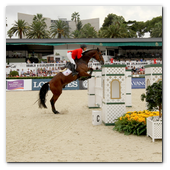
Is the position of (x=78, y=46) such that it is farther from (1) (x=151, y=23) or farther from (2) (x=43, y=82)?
(1) (x=151, y=23)

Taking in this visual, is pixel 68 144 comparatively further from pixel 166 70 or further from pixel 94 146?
pixel 166 70

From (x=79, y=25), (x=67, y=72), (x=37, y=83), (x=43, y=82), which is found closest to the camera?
(x=67, y=72)

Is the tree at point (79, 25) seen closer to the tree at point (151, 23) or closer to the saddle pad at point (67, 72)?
the tree at point (151, 23)

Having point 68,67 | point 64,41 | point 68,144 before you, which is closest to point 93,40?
point 64,41

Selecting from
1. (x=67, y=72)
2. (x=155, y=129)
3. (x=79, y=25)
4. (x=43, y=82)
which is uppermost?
(x=79, y=25)

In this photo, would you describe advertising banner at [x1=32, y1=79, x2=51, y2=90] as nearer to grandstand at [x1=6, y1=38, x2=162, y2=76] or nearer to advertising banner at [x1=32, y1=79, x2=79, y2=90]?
advertising banner at [x1=32, y1=79, x2=79, y2=90]

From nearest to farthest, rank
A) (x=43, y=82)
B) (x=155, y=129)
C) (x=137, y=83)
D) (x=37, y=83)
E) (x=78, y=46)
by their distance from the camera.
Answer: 1. (x=155, y=129)
2. (x=43, y=82)
3. (x=37, y=83)
4. (x=137, y=83)
5. (x=78, y=46)

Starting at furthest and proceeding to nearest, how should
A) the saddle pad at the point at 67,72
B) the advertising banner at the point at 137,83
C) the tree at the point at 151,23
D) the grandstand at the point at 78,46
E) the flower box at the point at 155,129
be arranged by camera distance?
the tree at the point at 151,23
the grandstand at the point at 78,46
the advertising banner at the point at 137,83
the saddle pad at the point at 67,72
the flower box at the point at 155,129

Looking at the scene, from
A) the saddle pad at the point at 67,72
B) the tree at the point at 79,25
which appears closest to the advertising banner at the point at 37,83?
the saddle pad at the point at 67,72

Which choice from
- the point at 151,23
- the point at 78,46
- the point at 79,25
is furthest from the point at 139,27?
the point at 78,46

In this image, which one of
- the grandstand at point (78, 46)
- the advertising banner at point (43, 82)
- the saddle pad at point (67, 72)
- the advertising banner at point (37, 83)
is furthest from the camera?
the grandstand at point (78, 46)

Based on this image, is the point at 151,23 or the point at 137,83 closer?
the point at 137,83

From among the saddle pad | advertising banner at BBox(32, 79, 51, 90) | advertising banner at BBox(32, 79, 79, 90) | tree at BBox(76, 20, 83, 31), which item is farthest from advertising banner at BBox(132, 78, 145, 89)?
tree at BBox(76, 20, 83, 31)

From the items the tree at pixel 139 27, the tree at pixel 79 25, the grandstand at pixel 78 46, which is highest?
the tree at pixel 79 25
